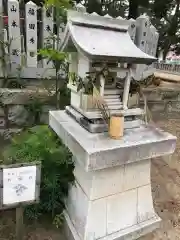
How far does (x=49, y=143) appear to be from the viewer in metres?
2.62

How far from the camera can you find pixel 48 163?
8.18 feet

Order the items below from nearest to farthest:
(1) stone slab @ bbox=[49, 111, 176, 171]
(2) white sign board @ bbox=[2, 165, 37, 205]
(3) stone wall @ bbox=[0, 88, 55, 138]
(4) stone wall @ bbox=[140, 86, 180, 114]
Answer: (2) white sign board @ bbox=[2, 165, 37, 205] → (1) stone slab @ bbox=[49, 111, 176, 171] → (3) stone wall @ bbox=[0, 88, 55, 138] → (4) stone wall @ bbox=[140, 86, 180, 114]

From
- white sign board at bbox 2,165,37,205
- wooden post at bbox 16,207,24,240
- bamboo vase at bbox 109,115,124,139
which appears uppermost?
bamboo vase at bbox 109,115,124,139

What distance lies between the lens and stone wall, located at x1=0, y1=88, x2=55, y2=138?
4.09m

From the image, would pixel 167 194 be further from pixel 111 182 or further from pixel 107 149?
pixel 107 149

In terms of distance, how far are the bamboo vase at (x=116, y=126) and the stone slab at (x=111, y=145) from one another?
5 cm

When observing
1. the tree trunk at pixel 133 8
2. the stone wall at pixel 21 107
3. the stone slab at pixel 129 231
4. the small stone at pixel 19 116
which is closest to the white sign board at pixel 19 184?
the stone slab at pixel 129 231

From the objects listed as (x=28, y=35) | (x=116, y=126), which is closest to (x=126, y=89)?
(x=116, y=126)

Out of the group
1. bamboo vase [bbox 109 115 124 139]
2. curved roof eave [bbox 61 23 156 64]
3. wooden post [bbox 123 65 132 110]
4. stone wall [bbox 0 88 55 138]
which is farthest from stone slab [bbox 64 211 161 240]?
stone wall [bbox 0 88 55 138]

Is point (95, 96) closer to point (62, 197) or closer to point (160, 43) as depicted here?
point (62, 197)

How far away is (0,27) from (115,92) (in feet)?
9.83

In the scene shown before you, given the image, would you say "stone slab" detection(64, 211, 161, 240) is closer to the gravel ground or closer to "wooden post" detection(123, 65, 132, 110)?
the gravel ground

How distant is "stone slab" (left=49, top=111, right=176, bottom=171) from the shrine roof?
0.78m

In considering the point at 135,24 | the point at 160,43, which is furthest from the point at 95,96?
the point at 160,43
